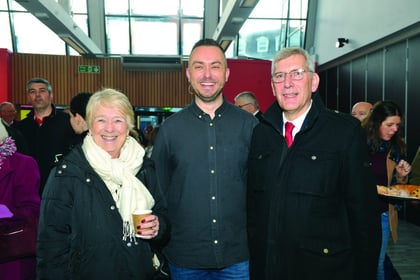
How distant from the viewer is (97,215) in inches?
70.5

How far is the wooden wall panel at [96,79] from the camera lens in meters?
12.0

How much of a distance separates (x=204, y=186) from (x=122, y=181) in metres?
0.50

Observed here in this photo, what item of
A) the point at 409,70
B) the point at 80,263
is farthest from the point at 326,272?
the point at 409,70

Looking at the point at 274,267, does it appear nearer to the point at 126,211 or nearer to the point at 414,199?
the point at 126,211

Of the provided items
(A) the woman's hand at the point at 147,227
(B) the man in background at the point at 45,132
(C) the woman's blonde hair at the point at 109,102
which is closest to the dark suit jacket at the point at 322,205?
(A) the woman's hand at the point at 147,227

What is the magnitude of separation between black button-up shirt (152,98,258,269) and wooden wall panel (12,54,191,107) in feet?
33.9

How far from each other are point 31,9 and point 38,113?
11.3ft

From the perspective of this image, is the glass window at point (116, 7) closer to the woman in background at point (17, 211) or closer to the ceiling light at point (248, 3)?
the ceiling light at point (248, 3)

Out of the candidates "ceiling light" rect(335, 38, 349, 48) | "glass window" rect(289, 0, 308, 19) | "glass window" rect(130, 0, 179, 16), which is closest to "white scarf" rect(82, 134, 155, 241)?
"ceiling light" rect(335, 38, 349, 48)

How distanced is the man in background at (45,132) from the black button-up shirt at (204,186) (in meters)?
2.18

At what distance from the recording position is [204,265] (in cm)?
214

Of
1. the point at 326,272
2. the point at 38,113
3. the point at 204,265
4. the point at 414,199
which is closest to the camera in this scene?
the point at 326,272

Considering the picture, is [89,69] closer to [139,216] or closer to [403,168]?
[403,168]

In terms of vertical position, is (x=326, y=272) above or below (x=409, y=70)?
below
